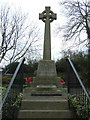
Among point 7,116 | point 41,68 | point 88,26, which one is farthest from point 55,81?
point 88,26

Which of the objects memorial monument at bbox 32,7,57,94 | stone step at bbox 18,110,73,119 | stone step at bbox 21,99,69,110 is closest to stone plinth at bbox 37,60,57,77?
memorial monument at bbox 32,7,57,94

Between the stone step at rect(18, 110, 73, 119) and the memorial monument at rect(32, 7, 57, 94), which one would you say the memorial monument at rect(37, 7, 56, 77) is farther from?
the stone step at rect(18, 110, 73, 119)

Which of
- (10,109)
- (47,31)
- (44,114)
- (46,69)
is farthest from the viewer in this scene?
(47,31)

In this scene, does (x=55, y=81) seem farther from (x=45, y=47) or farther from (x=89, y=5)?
(x=89, y=5)

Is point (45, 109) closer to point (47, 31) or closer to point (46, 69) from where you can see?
point (46, 69)

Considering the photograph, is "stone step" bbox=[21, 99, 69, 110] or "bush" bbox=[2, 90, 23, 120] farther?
"stone step" bbox=[21, 99, 69, 110]

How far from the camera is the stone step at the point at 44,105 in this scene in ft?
16.9

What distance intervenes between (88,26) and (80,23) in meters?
0.93

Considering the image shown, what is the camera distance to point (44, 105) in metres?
5.21

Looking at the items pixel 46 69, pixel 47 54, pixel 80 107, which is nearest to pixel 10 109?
pixel 80 107

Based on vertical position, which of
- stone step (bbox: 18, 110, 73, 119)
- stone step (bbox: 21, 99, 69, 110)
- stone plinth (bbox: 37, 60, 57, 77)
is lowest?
stone step (bbox: 18, 110, 73, 119)

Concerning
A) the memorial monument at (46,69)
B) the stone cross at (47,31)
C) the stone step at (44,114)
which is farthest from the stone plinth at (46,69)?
the stone step at (44,114)

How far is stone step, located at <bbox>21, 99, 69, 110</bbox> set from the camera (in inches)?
203

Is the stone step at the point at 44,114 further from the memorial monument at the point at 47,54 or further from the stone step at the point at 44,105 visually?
the memorial monument at the point at 47,54
